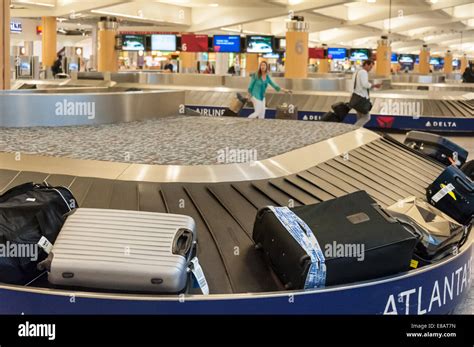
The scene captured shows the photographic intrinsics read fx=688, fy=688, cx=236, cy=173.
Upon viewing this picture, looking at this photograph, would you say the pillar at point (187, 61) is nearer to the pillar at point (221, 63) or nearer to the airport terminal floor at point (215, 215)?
the pillar at point (221, 63)

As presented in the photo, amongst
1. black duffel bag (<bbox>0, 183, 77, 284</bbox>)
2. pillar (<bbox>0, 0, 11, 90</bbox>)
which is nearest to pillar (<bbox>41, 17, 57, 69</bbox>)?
pillar (<bbox>0, 0, 11, 90</bbox>)

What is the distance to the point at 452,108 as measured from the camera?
16594 millimetres

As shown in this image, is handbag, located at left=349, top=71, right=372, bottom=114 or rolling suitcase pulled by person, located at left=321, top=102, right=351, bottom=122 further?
rolling suitcase pulled by person, located at left=321, top=102, right=351, bottom=122

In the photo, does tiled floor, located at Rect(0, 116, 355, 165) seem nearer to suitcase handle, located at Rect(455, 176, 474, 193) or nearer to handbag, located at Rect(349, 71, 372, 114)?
suitcase handle, located at Rect(455, 176, 474, 193)

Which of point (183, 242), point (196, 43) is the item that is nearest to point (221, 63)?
point (196, 43)

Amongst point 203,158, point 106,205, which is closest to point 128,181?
point 106,205

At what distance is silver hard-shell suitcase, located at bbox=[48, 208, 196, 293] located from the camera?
334 cm

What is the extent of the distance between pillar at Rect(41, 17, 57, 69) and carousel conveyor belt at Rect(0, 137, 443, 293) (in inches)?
983

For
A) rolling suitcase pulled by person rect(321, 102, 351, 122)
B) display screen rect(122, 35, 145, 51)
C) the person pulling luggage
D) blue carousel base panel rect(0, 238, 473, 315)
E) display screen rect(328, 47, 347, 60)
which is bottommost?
blue carousel base panel rect(0, 238, 473, 315)

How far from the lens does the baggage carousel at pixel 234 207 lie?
135 inches

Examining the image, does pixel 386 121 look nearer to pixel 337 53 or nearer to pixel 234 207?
pixel 234 207

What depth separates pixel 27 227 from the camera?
3.66 metres

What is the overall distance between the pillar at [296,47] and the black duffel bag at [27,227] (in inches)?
692

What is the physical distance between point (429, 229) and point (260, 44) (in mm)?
23583
